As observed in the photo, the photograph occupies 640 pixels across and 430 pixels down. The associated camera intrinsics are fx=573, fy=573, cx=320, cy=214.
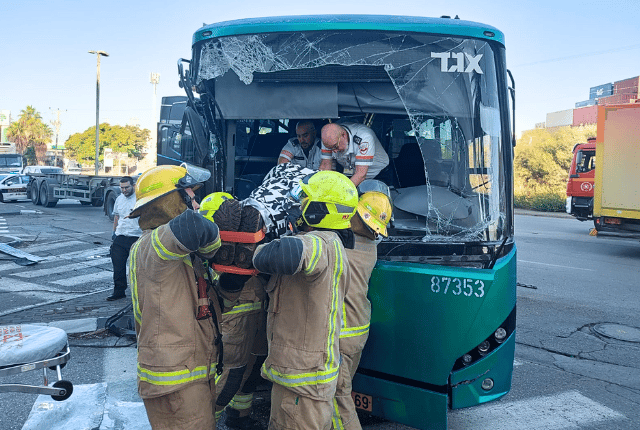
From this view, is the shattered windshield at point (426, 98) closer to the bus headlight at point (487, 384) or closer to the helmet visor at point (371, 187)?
the helmet visor at point (371, 187)

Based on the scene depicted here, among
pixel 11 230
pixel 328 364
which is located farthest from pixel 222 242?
pixel 11 230

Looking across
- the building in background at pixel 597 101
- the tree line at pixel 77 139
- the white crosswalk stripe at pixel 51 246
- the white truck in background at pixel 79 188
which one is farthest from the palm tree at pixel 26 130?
the white crosswalk stripe at pixel 51 246

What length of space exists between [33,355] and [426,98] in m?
2.77

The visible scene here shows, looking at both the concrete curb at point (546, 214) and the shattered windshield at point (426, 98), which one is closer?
the shattered windshield at point (426, 98)

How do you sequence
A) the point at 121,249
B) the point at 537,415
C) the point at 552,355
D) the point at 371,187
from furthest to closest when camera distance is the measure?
the point at 121,249 < the point at 552,355 < the point at 537,415 < the point at 371,187

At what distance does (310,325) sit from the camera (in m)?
2.90

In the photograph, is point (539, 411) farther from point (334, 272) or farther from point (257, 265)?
point (257, 265)

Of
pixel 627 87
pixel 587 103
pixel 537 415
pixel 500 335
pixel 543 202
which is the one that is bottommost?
pixel 537 415

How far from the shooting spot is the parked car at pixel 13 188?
25875 mm

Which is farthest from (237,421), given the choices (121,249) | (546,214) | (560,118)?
(560,118)

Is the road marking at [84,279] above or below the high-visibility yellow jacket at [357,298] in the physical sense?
below

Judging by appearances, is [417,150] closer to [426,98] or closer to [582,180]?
[426,98]

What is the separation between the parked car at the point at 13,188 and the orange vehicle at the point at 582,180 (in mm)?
22833

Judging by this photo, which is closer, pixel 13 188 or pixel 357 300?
pixel 357 300
